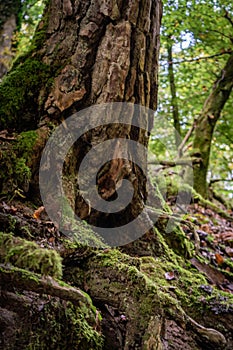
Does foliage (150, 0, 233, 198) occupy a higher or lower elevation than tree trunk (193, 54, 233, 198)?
higher

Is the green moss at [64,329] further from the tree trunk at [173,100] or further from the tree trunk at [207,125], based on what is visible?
the tree trunk at [173,100]

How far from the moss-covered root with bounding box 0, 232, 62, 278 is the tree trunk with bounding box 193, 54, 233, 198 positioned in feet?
21.2

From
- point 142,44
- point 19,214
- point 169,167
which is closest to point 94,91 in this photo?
point 142,44

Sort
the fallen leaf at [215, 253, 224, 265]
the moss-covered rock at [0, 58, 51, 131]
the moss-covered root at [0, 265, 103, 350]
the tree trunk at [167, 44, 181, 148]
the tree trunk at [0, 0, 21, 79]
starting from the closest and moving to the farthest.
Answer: the moss-covered root at [0, 265, 103, 350] → the moss-covered rock at [0, 58, 51, 131] → the fallen leaf at [215, 253, 224, 265] → the tree trunk at [0, 0, 21, 79] → the tree trunk at [167, 44, 181, 148]

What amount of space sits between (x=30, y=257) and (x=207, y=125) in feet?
23.4

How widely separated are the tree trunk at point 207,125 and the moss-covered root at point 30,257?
647 cm

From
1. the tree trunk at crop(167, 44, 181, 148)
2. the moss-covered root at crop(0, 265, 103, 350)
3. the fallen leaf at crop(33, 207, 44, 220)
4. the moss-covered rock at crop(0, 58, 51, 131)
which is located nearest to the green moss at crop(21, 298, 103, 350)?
the moss-covered root at crop(0, 265, 103, 350)

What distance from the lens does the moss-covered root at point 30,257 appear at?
62.7 inches

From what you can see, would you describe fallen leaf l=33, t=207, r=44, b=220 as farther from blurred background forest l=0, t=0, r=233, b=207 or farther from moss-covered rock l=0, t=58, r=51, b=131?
blurred background forest l=0, t=0, r=233, b=207

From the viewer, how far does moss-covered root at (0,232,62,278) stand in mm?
1592

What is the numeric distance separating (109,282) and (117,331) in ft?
1.05

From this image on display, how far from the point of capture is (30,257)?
1606 mm

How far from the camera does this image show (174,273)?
321 cm

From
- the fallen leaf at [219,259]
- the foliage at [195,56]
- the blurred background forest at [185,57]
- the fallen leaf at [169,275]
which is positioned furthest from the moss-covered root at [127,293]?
the foliage at [195,56]
